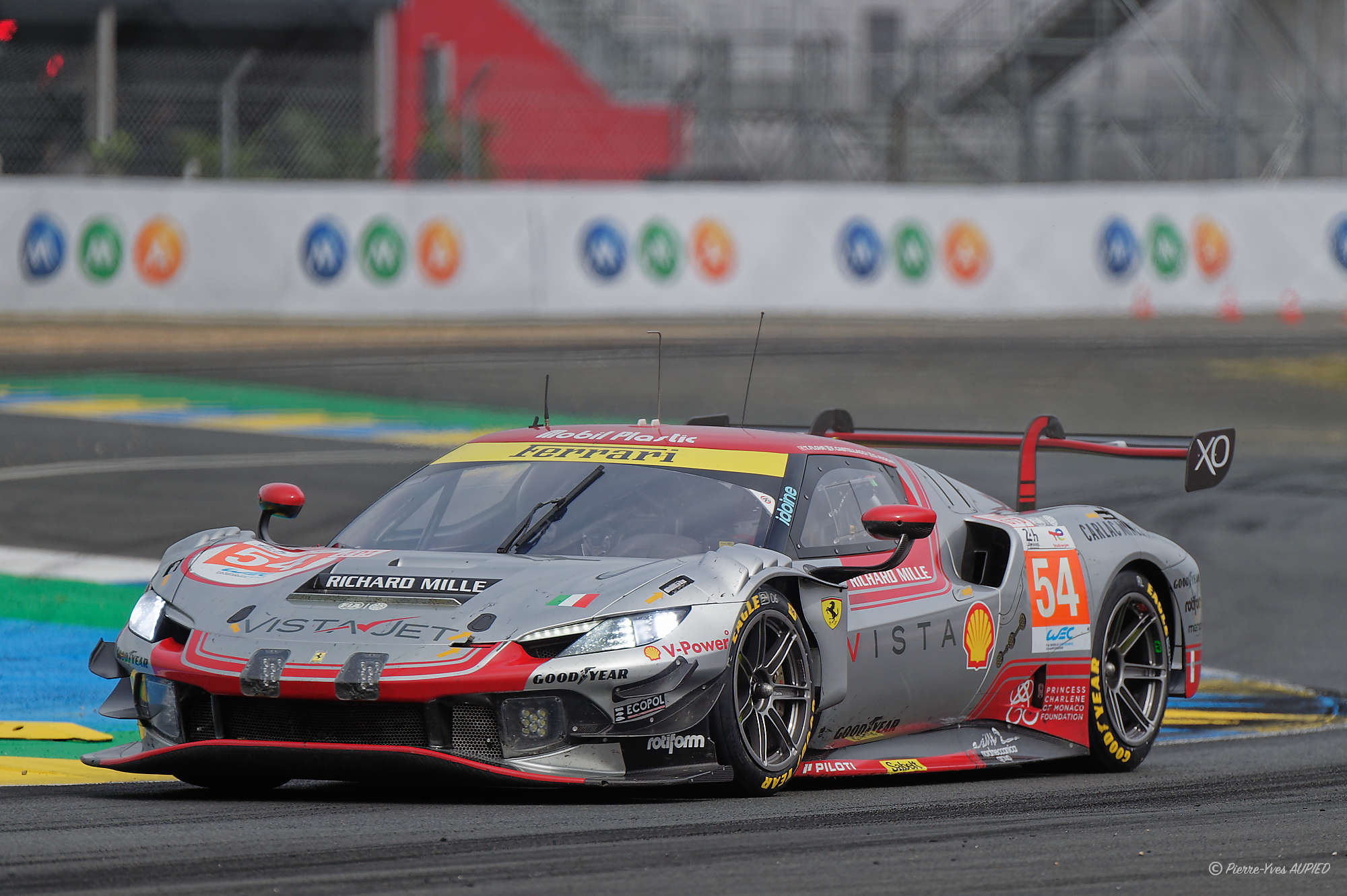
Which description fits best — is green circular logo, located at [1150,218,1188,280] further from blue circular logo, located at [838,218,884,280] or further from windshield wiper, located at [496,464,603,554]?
windshield wiper, located at [496,464,603,554]

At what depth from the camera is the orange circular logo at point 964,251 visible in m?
28.2

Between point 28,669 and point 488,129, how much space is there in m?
19.4

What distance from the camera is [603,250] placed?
2661 cm

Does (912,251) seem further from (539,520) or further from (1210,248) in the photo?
(539,520)

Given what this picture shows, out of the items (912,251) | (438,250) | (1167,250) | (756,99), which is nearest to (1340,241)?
(1167,250)

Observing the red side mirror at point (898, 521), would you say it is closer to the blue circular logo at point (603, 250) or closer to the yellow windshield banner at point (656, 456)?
the yellow windshield banner at point (656, 456)

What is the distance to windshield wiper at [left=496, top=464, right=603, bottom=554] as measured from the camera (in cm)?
650

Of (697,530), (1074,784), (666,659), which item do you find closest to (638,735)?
(666,659)

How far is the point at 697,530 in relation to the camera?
260 inches

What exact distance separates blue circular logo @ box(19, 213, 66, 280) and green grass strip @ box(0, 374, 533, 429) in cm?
450

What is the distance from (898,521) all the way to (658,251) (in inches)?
806

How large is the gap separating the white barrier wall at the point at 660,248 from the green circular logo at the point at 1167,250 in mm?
30

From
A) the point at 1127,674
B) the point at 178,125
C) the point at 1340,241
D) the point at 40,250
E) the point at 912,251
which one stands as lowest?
the point at 1127,674

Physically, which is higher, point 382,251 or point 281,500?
point 382,251
